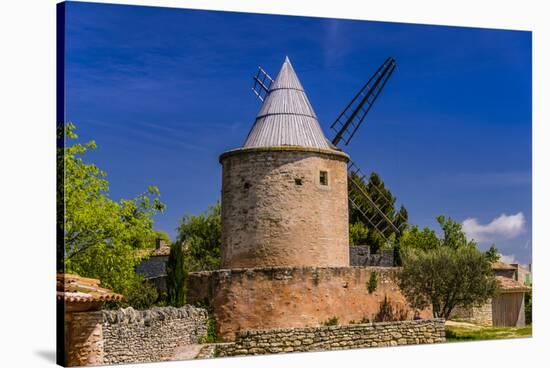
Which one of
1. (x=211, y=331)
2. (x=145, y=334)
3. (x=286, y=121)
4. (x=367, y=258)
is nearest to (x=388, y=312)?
(x=211, y=331)

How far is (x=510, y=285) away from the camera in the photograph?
2200cm

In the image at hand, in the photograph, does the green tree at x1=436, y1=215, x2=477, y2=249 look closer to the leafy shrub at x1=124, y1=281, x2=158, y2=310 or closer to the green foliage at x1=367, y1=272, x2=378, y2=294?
the green foliage at x1=367, y1=272, x2=378, y2=294

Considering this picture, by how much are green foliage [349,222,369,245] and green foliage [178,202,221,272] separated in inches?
204

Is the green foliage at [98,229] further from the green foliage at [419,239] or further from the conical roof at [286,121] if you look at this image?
the green foliage at [419,239]

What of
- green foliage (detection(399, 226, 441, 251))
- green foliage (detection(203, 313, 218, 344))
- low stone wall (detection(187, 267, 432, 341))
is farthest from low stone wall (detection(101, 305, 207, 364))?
green foliage (detection(399, 226, 441, 251))

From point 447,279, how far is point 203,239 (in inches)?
707

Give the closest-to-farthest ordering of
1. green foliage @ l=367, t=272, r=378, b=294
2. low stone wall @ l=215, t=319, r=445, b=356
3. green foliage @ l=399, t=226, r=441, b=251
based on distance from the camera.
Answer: low stone wall @ l=215, t=319, r=445, b=356
green foliage @ l=367, t=272, r=378, b=294
green foliage @ l=399, t=226, r=441, b=251

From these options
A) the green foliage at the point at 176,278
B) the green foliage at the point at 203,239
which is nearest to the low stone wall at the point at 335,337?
the green foliage at the point at 176,278

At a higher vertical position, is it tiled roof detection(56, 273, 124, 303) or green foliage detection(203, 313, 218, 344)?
tiled roof detection(56, 273, 124, 303)

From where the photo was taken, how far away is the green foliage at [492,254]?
20.1 m

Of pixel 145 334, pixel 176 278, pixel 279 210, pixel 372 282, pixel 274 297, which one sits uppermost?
pixel 279 210

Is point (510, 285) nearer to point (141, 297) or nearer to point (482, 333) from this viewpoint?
point (482, 333)

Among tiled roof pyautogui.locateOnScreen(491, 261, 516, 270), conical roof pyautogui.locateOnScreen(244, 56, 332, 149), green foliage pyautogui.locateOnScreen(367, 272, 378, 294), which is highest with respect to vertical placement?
conical roof pyautogui.locateOnScreen(244, 56, 332, 149)

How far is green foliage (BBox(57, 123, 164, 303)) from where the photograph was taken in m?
18.0
